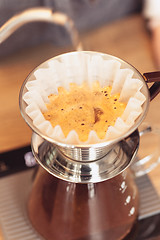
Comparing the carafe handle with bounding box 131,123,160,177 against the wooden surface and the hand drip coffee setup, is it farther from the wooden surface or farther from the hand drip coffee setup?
the wooden surface

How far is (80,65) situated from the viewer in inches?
17.9

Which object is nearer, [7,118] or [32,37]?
[7,118]

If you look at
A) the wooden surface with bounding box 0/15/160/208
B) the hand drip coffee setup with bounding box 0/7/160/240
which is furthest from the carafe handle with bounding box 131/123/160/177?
the wooden surface with bounding box 0/15/160/208

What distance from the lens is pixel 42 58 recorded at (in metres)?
1.06

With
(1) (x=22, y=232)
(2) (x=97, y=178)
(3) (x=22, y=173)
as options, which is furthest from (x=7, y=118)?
(2) (x=97, y=178)

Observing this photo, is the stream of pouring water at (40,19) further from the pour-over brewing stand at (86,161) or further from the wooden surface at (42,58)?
the pour-over brewing stand at (86,161)

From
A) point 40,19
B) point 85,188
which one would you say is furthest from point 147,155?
point 40,19

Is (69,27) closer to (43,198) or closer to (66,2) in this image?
(66,2)

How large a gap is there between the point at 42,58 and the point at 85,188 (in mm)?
659

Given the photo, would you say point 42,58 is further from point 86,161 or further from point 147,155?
point 86,161

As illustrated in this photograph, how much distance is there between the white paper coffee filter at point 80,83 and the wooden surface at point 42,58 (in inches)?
13.2

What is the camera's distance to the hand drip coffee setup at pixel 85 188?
0.45m

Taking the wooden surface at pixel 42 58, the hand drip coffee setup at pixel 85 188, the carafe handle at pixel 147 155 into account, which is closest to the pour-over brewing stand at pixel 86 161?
the hand drip coffee setup at pixel 85 188

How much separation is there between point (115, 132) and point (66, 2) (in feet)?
2.55
